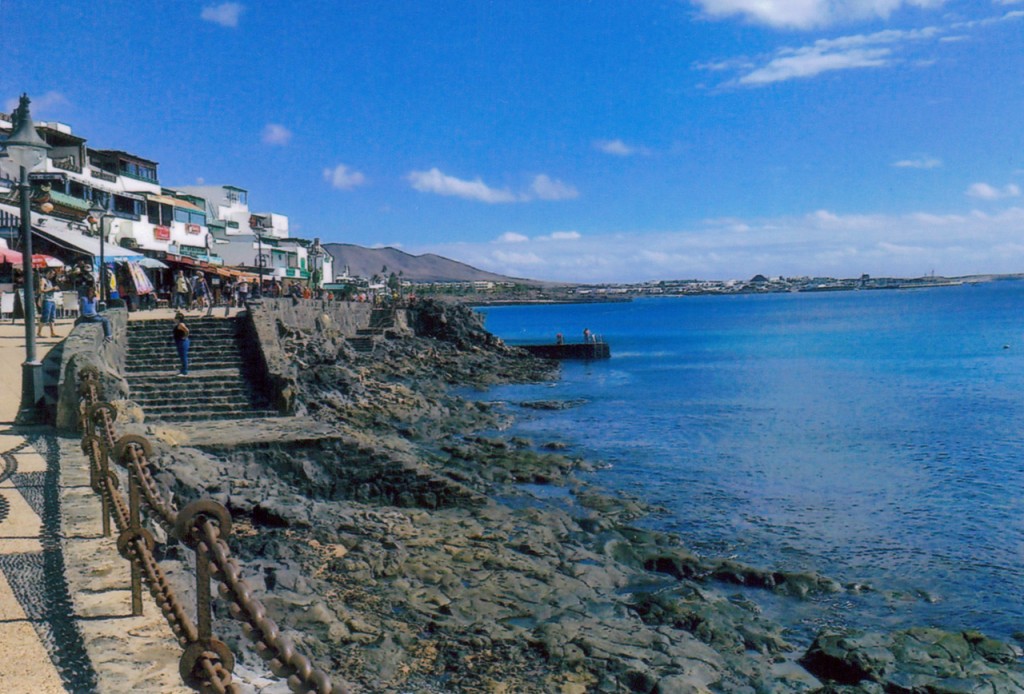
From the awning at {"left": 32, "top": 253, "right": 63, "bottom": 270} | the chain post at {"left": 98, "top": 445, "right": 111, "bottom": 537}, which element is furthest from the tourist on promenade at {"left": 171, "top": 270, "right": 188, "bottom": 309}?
the chain post at {"left": 98, "top": 445, "right": 111, "bottom": 537}

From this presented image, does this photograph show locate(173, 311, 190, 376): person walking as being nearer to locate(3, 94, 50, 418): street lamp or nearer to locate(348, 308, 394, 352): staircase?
locate(3, 94, 50, 418): street lamp

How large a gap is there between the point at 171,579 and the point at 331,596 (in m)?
3.23

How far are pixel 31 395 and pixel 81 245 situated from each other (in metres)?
18.5

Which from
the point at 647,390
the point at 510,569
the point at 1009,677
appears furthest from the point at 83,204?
the point at 1009,677

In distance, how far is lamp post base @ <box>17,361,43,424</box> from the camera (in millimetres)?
13398

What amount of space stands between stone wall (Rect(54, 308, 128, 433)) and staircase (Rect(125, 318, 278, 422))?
102 cm

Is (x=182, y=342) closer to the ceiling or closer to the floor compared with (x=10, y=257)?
closer to the floor

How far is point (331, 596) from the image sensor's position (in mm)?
10562

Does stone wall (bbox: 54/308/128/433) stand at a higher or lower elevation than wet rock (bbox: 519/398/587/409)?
higher

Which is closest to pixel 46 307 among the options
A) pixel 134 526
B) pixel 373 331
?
pixel 134 526

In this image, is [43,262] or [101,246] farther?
[43,262]

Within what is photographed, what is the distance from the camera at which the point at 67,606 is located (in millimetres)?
5918

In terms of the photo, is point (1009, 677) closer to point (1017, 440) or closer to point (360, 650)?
point (360, 650)

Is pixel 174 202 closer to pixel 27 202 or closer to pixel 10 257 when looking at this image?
pixel 10 257
